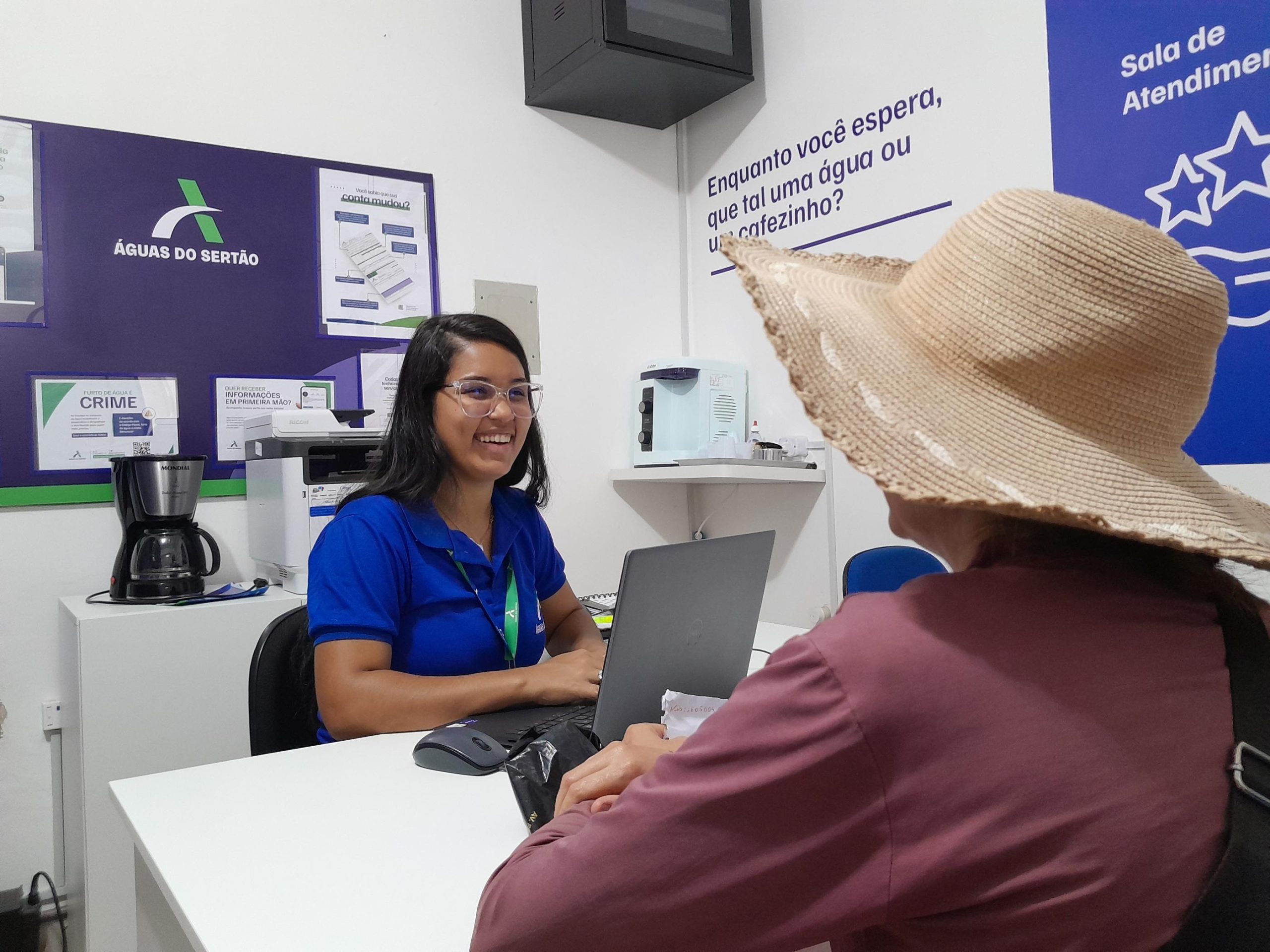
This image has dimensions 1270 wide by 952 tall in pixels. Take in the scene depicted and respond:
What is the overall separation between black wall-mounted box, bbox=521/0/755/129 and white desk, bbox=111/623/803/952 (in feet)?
8.29

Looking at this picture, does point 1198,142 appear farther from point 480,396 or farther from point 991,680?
point 991,680

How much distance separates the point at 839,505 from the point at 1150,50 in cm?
151

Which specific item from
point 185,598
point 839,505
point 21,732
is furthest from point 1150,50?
point 21,732

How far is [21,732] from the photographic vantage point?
2.38 meters

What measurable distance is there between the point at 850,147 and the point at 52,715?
9.69ft

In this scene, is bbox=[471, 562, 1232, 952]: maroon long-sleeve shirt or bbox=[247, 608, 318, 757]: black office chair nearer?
bbox=[471, 562, 1232, 952]: maroon long-sleeve shirt

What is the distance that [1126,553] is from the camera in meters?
0.66

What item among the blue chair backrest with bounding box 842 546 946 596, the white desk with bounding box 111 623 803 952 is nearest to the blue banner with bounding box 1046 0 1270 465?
the blue chair backrest with bounding box 842 546 946 596

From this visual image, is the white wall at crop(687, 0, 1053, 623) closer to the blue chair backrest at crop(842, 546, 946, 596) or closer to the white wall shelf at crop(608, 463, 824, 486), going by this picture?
the white wall shelf at crop(608, 463, 824, 486)

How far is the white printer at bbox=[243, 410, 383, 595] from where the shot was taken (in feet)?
7.82

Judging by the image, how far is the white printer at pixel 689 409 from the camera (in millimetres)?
3236

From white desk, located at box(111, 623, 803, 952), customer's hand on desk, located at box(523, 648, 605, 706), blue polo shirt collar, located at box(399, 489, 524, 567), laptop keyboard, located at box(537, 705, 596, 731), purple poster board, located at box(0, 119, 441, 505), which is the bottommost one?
white desk, located at box(111, 623, 803, 952)

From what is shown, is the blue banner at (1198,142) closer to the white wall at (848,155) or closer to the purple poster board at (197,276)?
the white wall at (848,155)

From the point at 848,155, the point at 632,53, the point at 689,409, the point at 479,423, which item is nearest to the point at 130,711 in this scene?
the point at 479,423
